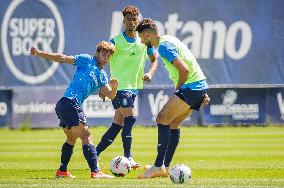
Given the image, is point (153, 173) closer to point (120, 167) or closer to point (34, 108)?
point (120, 167)

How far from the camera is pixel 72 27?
3016 centimetres

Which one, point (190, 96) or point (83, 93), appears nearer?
point (83, 93)

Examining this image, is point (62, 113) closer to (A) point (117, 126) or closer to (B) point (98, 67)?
(B) point (98, 67)

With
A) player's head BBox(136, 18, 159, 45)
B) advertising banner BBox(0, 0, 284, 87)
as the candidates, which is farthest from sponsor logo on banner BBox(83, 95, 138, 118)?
player's head BBox(136, 18, 159, 45)

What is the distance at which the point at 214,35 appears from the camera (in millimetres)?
31016

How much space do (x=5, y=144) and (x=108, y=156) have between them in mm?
4747

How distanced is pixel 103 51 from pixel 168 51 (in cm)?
93

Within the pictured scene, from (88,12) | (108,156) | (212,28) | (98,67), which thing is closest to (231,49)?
(212,28)

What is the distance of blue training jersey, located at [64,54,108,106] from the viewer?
13.1 meters

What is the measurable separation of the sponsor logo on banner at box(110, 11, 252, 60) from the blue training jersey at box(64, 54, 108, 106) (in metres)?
17.2

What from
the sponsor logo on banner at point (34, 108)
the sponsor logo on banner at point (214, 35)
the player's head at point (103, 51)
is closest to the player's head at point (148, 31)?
the player's head at point (103, 51)

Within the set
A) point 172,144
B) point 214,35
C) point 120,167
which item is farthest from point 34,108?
point 120,167

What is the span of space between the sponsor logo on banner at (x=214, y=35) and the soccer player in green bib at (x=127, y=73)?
1413 centimetres

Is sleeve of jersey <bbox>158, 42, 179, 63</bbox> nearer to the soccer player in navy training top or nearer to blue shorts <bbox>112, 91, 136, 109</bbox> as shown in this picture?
the soccer player in navy training top
